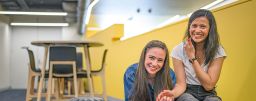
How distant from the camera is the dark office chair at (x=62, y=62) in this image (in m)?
4.01

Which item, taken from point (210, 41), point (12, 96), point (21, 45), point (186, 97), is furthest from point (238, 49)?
point (21, 45)

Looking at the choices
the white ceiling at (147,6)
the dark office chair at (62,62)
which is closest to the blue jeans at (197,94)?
the dark office chair at (62,62)

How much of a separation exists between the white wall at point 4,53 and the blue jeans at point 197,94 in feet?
33.0

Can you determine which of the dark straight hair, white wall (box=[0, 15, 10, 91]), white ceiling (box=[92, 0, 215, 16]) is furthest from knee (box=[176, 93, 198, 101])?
white wall (box=[0, 15, 10, 91])

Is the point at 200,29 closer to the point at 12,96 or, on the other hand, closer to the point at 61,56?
the point at 61,56

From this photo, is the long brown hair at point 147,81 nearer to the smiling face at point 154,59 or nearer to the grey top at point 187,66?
the smiling face at point 154,59

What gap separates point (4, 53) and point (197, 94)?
418 inches

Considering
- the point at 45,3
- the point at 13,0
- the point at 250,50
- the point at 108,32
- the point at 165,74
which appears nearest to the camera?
the point at 165,74

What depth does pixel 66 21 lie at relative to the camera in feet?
40.3

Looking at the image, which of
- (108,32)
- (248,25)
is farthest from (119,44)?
(248,25)

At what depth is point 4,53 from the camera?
37.6 feet

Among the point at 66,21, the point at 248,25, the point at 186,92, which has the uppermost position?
the point at 66,21

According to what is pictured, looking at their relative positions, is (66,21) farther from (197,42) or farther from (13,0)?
(197,42)

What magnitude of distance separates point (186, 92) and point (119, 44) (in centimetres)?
437
